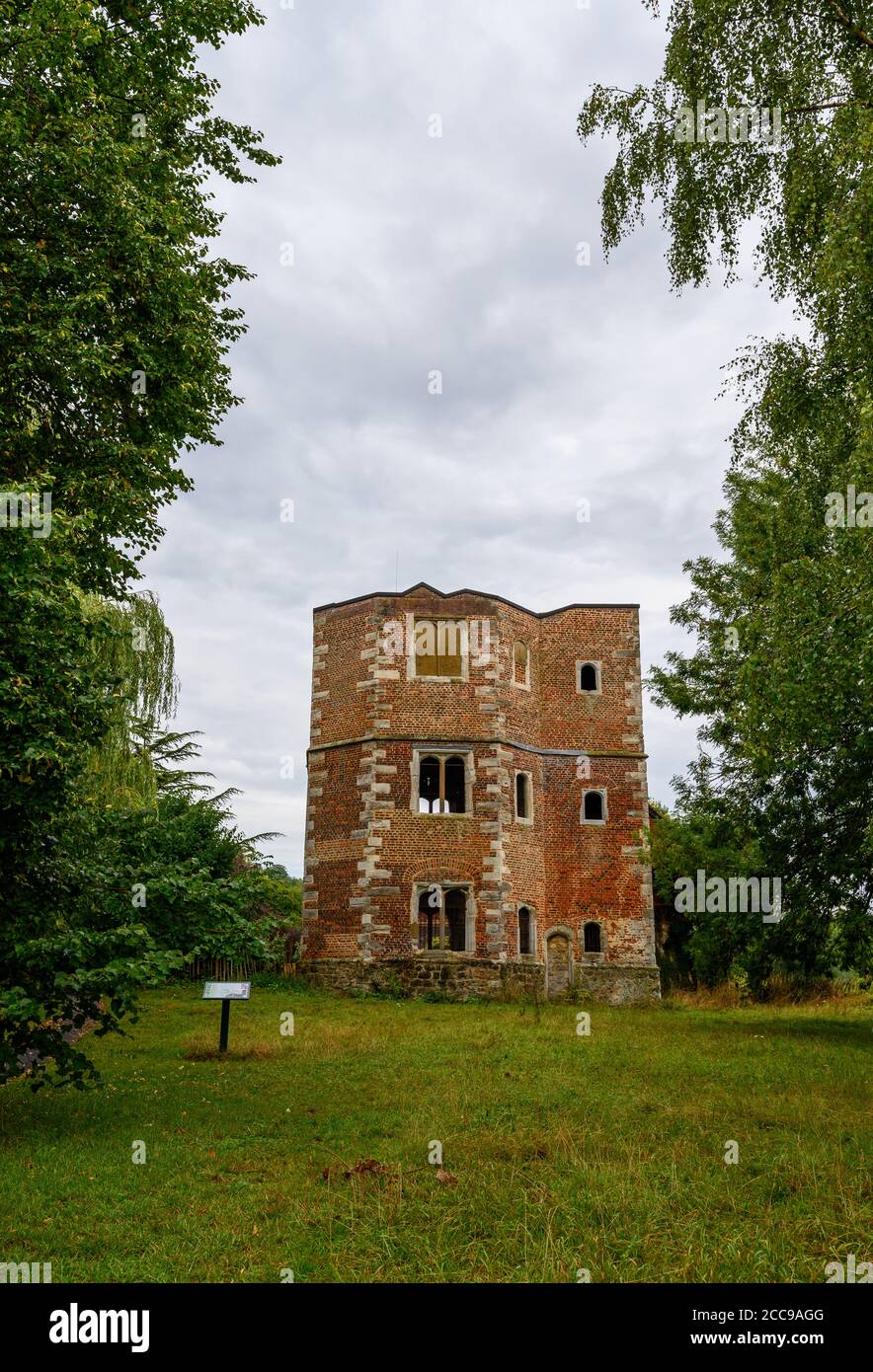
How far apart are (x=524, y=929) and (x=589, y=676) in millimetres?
7883

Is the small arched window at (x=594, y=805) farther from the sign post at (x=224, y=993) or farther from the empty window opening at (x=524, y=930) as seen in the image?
the sign post at (x=224, y=993)

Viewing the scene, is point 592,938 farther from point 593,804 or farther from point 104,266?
point 104,266

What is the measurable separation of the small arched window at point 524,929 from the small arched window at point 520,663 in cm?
648

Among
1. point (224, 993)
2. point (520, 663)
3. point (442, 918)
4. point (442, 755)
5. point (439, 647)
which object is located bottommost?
point (224, 993)

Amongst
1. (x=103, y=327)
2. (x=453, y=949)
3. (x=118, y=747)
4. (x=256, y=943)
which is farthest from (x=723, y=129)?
(x=453, y=949)

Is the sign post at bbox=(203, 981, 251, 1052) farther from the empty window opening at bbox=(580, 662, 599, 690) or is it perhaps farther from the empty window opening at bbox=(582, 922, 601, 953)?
the empty window opening at bbox=(580, 662, 599, 690)

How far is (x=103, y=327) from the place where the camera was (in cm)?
1134

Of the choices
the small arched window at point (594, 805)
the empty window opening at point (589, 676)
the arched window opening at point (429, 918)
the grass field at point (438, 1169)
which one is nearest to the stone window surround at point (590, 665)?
the empty window opening at point (589, 676)

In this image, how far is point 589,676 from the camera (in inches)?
1134

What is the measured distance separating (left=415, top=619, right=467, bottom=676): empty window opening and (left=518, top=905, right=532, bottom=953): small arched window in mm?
6857

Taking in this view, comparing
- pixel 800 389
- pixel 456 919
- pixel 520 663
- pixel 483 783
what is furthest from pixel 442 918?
pixel 800 389

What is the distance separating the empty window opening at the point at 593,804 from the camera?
27.6 meters

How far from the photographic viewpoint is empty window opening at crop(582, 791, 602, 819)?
90.6ft
